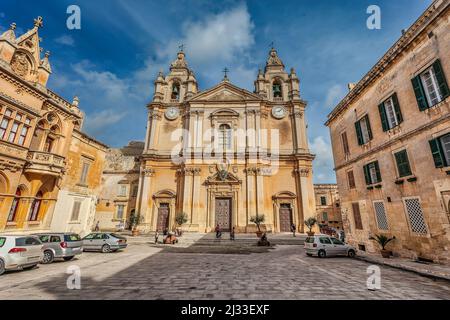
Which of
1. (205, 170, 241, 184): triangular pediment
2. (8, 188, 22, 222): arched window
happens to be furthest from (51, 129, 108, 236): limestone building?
(205, 170, 241, 184): triangular pediment

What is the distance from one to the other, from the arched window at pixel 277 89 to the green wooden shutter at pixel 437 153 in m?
21.2

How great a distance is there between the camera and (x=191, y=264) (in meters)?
9.48

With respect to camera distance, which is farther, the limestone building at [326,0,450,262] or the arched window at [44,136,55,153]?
the arched window at [44,136,55,153]

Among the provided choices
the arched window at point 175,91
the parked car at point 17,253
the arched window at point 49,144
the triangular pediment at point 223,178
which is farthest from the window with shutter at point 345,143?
the arched window at point 175,91

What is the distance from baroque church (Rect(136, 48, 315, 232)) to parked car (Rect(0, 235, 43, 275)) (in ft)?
45.8

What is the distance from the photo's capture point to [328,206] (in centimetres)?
3619

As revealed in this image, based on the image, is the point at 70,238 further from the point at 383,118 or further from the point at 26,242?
the point at 383,118

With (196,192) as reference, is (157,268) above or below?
below

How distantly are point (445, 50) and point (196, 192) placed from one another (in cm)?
2078

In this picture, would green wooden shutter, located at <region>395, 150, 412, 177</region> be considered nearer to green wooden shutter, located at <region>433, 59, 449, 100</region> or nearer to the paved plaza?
green wooden shutter, located at <region>433, 59, 449, 100</region>

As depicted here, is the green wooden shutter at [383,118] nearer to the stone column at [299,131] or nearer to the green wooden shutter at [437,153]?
the green wooden shutter at [437,153]

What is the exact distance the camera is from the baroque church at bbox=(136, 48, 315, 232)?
75.4 feet

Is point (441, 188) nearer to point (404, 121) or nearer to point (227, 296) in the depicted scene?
point (404, 121)
